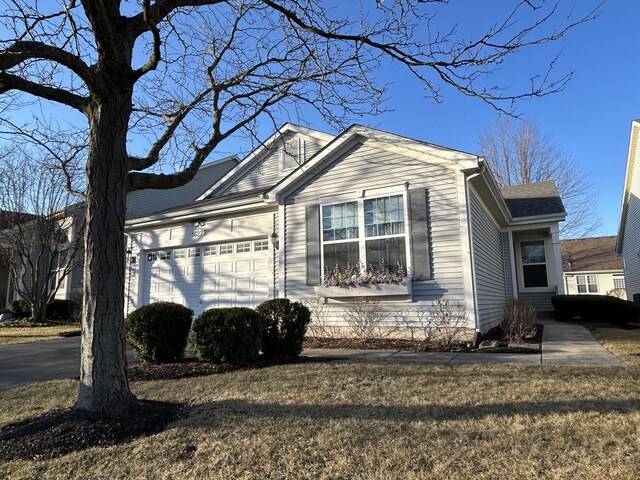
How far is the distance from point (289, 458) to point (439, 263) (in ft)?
19.9

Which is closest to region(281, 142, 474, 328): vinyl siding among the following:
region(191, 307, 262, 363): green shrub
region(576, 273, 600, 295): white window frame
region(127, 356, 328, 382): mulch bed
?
region(127, 356, 328, 382): mulch bed

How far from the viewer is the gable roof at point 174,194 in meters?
20.1

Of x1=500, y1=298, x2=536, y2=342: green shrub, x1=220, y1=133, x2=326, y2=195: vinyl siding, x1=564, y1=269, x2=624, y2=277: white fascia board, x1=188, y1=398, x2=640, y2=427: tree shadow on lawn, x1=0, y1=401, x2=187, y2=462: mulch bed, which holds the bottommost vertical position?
x1=0, y1=401, x2=187, y2=462: mulch bed

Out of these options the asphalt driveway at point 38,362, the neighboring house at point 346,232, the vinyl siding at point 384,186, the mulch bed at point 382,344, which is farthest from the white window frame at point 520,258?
the asphalt driveway at point 38,362

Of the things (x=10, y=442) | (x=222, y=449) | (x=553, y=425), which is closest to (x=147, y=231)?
(x=10, y=442)

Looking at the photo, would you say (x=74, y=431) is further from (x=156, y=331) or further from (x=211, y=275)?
(x=211, y=275)

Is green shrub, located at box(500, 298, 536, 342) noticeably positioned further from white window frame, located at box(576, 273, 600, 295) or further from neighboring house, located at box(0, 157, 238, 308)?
white window frame, located at box(576, 273, 600, 295)

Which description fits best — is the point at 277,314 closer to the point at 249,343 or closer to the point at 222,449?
the point at 249,343

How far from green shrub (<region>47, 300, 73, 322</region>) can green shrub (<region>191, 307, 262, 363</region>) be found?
14.5m

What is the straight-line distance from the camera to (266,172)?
560 inches

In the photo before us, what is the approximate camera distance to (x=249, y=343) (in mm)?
6461

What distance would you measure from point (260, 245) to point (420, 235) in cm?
436

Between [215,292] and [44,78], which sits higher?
[44,78]

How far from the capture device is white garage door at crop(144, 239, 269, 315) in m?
10.9
